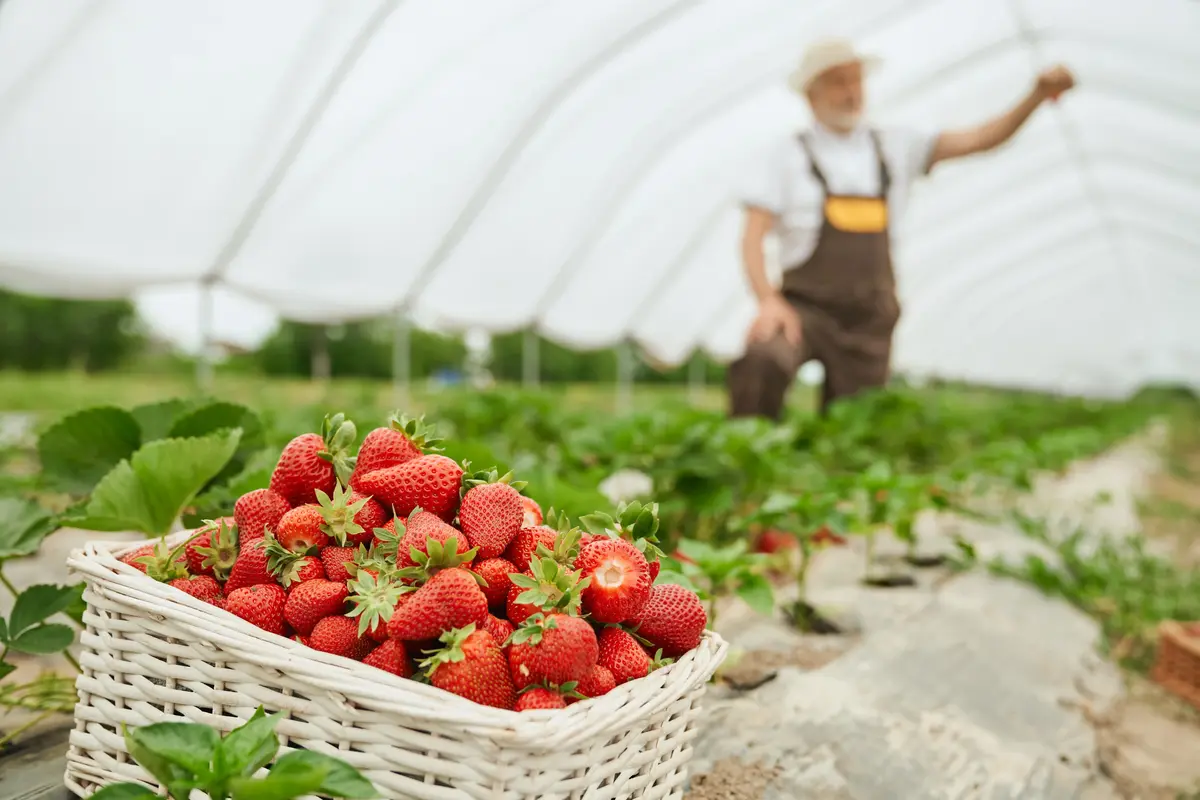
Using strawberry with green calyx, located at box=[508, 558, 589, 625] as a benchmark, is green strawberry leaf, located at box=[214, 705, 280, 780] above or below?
below

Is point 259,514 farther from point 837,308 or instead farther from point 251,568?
point 837,308

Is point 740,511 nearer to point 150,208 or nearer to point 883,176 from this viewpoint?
point 883,176

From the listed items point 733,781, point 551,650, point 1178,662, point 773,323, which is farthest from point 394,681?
Answer: point 773,323

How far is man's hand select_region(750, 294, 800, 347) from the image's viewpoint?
11.6 feet

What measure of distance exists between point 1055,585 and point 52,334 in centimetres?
2767

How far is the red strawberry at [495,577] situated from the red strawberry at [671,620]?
0.53 ft

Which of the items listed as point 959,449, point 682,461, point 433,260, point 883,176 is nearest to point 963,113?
Answer: point 959,449

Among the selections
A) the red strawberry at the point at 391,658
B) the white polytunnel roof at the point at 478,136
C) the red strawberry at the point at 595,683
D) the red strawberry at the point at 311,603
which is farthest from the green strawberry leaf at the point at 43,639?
the white polytunnel roof at the point at 478,136

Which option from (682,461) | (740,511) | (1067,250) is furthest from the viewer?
(1067,250)

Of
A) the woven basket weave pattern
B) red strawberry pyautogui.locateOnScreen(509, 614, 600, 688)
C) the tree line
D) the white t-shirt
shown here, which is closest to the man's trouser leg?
the white t-shirt

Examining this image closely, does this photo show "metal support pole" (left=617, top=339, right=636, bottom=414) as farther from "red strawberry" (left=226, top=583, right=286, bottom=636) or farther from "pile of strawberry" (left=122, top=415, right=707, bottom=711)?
"red strawberry" (left=226, top=583, right=286, bottom=636)

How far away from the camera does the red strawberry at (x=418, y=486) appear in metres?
1.15

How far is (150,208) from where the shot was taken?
13.5 feet

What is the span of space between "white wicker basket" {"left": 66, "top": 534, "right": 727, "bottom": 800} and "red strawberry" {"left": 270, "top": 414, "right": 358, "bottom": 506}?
21 cm
